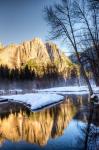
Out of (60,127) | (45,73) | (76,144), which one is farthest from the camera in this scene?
(45,73)

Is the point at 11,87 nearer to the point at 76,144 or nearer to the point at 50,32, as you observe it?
the point at 50,32

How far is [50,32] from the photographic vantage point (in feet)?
84.3

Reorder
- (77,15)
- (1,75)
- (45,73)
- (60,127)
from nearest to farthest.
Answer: (60,127) → (77,15) → (1,75) → (45,73)

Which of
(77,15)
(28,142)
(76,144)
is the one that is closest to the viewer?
(76,144)

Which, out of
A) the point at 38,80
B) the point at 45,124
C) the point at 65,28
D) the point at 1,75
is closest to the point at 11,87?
the point at 1,75

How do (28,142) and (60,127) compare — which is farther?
(60,127)

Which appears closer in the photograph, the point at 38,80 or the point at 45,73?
the point at 38,80

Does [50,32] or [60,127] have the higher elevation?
[50,32]

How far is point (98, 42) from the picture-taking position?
25.0m

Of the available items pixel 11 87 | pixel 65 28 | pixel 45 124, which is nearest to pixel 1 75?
pixel 11 87

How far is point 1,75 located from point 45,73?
45987 millimetres

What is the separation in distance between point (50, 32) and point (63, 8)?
100 inches

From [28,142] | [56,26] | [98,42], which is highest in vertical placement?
[56,26]

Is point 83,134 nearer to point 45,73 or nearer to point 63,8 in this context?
point 63,8
